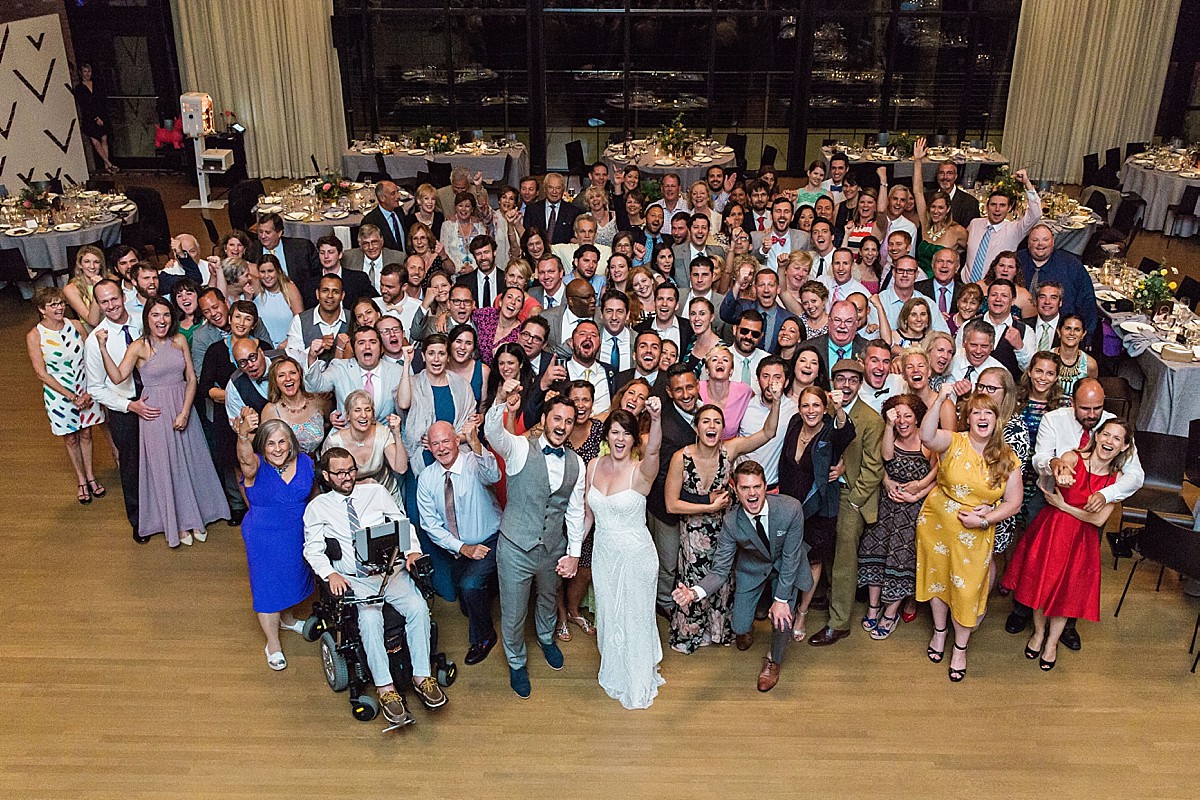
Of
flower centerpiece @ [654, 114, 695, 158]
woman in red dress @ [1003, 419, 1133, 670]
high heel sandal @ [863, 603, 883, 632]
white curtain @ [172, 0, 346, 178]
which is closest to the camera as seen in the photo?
woman in red dress @ [1003, 419, 1133, 670]

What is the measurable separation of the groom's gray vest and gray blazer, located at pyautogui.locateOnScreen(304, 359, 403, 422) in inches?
46.9

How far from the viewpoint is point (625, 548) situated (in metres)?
4.91

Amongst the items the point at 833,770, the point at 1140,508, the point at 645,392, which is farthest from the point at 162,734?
the point at 1140,508

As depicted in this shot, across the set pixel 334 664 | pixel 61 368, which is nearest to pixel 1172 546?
pixel 334 664

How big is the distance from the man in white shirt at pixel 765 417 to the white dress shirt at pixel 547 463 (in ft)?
3.12

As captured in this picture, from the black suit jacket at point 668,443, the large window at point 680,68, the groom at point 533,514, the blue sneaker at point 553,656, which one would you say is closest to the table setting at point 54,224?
the large window at point 680,68

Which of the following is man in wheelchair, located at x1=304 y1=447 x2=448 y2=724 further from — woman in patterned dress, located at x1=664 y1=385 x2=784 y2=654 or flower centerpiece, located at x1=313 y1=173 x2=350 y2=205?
flower centerpiece, located at x1=313 y1=173 x2=350 y2=205

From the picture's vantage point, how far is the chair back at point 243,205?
10.3 m

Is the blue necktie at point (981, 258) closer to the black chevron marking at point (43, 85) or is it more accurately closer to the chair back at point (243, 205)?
the chair back at point (243, 205)

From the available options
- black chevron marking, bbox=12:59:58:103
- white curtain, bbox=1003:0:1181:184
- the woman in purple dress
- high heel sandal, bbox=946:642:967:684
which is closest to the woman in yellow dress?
high heel sandal, bbox=946:642:967:684

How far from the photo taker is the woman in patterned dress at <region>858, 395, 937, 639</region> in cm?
517

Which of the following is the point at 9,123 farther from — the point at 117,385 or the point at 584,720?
the point at 584,720

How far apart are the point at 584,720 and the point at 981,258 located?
5.17 metres

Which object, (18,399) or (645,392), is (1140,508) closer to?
(645,392)
